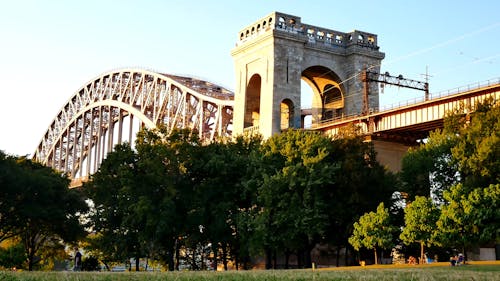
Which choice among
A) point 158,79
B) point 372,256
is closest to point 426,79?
point 372,256

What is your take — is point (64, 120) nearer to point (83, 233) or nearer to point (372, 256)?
point (83, 233)

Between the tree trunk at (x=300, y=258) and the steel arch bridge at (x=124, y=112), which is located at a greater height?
the steel arch bridge at (x=124, y=112)

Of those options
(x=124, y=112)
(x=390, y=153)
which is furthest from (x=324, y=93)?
(x=124, y=112)

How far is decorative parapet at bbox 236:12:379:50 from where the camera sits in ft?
234

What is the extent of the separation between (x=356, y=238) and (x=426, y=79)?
26.1 m

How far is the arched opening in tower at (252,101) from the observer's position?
75625 mm

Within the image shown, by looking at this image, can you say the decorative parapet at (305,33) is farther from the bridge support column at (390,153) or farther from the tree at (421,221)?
the tree at (421,221)

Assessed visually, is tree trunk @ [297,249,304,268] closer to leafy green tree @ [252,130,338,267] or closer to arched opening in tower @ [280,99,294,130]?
leafy green tree @ [252,130,338,267]

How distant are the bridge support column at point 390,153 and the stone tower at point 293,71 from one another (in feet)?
25.1

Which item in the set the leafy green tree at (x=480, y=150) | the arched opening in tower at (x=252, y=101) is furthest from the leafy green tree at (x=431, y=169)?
the arched opening in tower at (x=252, y=101)

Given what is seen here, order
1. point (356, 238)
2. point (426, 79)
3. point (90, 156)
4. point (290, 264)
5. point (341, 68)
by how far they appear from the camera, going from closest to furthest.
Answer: point (356, 238)
point (290, 264)
point (426, 79)
point (341, 68)
point (90, 156)

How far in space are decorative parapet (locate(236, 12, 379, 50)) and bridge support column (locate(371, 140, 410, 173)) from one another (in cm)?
1565

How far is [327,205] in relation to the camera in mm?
51969

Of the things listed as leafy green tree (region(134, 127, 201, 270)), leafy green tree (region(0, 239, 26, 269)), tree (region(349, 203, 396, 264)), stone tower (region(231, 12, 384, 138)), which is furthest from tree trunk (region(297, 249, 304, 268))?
leafy green tree (region(0, 239, 26, 269))
